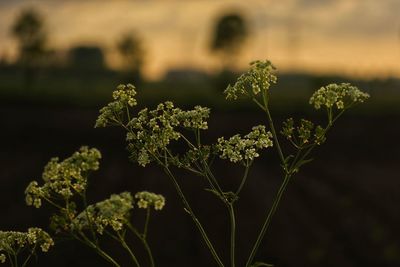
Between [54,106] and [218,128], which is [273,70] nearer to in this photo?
[218,128]

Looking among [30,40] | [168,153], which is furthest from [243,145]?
[30,40]

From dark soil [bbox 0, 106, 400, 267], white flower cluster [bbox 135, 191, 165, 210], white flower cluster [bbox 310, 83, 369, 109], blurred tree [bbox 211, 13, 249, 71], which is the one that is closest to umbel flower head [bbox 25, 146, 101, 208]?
white flower cluster [bbox 135, 191, 165, 210]

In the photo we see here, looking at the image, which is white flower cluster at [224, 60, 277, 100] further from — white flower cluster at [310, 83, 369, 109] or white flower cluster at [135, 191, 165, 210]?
white flower cluster at [135, 191, 165, 210]

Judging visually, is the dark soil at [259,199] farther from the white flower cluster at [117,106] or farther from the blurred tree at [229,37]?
the blurred tree at [229,37]

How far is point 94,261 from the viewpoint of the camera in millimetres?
16906

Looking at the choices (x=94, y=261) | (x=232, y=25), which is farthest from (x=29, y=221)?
(x=232, y=25)

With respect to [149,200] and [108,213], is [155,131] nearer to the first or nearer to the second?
[149,200]

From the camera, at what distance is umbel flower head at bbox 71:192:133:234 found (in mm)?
3781

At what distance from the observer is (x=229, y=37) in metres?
112

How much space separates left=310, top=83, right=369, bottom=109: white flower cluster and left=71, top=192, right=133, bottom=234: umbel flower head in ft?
5.12

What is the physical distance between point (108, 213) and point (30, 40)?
74692mm

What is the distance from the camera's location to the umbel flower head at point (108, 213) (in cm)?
378

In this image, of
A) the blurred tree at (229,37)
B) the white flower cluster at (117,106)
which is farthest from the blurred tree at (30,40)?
the white flower cluster at (117,106)

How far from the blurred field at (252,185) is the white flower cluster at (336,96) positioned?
40.1 ft
